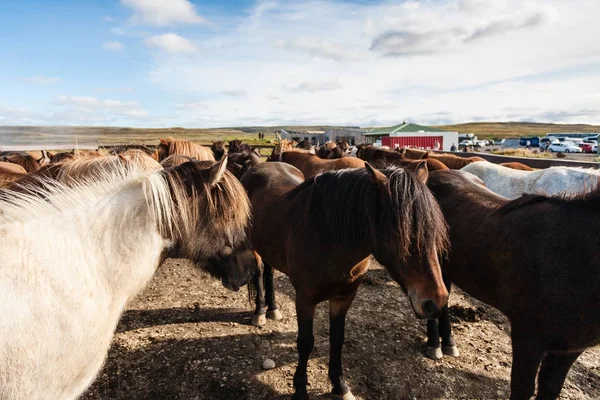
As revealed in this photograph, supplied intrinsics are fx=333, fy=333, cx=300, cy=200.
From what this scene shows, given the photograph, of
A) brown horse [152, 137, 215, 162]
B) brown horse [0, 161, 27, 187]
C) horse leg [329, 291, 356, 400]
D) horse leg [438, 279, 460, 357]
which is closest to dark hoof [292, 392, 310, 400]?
horse leg [329, 291, 356, 400]

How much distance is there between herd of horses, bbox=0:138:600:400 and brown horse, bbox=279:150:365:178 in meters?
5.36

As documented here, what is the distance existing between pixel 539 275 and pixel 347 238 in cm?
160

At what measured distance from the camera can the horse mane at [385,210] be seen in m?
2.36

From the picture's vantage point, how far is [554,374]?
2.98m

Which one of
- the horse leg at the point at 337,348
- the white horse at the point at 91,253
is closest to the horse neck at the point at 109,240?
the white horse at the point at 91,253

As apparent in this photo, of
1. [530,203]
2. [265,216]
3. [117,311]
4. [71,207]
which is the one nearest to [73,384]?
[117,311]

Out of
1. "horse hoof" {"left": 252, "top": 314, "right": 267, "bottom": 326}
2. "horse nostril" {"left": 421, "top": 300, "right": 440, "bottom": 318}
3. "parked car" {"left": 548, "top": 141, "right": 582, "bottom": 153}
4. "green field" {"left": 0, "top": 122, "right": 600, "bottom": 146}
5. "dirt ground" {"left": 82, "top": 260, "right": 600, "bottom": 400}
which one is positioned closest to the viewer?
"horse nostril" {"left": 421, "top": 300, "right": 440, "bottom": 318}

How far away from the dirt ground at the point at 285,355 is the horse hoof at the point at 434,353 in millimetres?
72

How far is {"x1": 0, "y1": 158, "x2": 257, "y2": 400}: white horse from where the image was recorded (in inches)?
65.8

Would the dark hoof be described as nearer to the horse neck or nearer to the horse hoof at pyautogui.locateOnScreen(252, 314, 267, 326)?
the horse hoof at pyautogui.locateOnScreen(252, 314, 267, 326)

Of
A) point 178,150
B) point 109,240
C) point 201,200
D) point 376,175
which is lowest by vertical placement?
point 109,240

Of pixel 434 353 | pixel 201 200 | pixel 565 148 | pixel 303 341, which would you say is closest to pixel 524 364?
pixel 434 353

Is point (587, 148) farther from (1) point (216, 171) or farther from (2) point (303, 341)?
(1) point (216, 171)

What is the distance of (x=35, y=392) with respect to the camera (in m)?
1.71
